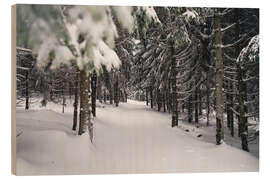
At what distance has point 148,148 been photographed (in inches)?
209

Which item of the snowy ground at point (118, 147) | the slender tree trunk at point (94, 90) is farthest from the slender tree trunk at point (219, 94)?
the slender tree trunk at point (94, 90)

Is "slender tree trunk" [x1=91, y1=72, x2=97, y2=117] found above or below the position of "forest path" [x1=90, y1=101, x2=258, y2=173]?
above

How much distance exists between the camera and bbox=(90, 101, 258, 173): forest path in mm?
5207

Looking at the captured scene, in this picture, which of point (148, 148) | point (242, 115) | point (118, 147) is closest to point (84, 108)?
point (118, 147)

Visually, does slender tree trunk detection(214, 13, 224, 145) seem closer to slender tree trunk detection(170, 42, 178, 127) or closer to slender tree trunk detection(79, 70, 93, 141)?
slender tree trunk detection(170, 42, 178, 127)

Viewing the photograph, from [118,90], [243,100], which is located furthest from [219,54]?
[118,90]

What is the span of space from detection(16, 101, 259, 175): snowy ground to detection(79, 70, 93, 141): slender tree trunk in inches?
4.3

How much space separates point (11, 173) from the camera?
4883 mm

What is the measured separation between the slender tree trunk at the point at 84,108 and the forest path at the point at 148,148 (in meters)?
0.15

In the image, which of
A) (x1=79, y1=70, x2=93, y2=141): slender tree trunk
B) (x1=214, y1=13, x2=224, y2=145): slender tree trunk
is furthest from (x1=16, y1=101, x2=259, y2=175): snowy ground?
(x1=214, y1=13, x2=224, y2=145): slender tree trunk

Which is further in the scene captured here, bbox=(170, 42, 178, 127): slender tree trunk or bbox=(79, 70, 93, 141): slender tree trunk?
bbox=(170, 42, 178, 127): slender tree trunk

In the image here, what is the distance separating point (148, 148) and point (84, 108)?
1.33 metres

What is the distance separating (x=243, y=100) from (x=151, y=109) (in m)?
1.85

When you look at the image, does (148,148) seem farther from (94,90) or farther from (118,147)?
(94,90)
